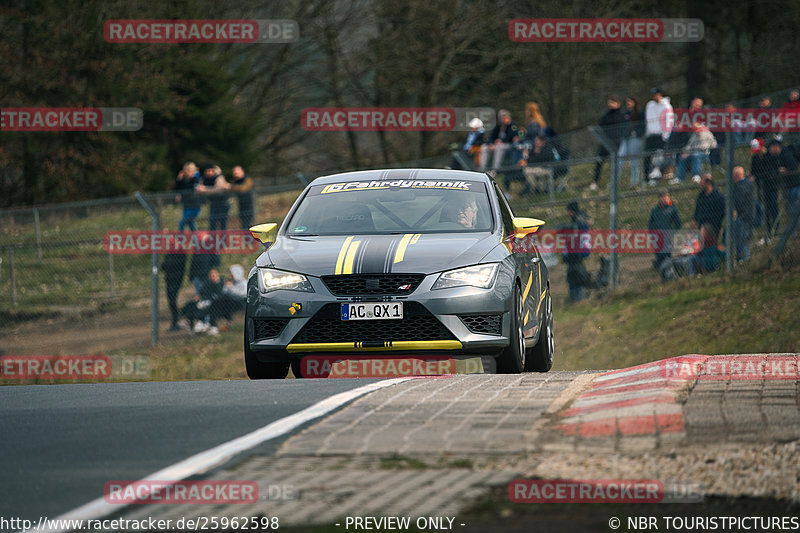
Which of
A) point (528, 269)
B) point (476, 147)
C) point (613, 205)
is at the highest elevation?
point (476, 147)

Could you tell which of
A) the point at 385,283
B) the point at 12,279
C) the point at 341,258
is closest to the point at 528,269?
the point at 385,283

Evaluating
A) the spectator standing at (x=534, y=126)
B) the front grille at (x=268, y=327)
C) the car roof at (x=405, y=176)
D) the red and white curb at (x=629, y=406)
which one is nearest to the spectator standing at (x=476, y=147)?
the spectator standing at (x=534, y=126)

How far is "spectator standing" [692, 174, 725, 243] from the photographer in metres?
18.1

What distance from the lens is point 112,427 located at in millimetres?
7418

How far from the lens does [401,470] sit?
5762mm

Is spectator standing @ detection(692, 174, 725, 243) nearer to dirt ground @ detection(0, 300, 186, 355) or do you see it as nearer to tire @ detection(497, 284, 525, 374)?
dirt ground @ detection(0, 300, 186, 355)

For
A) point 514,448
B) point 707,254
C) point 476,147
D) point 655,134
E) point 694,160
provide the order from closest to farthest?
point 514,448, point 707,254, point 694,160, point 655,134, point 476,147

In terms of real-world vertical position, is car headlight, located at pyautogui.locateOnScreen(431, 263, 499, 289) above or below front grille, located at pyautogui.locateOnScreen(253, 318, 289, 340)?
above

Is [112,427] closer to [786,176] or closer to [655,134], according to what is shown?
[786,176]

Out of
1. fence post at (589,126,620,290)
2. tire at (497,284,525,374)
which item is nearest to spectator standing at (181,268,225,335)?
fence post at (589,126,620,290)

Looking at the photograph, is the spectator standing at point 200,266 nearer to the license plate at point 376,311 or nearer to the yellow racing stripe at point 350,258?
the yellow racing stripe at point 350,258

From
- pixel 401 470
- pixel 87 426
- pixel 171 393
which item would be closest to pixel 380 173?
pixel 171 393

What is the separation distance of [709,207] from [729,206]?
31 centimetres

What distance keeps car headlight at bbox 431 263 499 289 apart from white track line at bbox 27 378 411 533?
1568 mm
